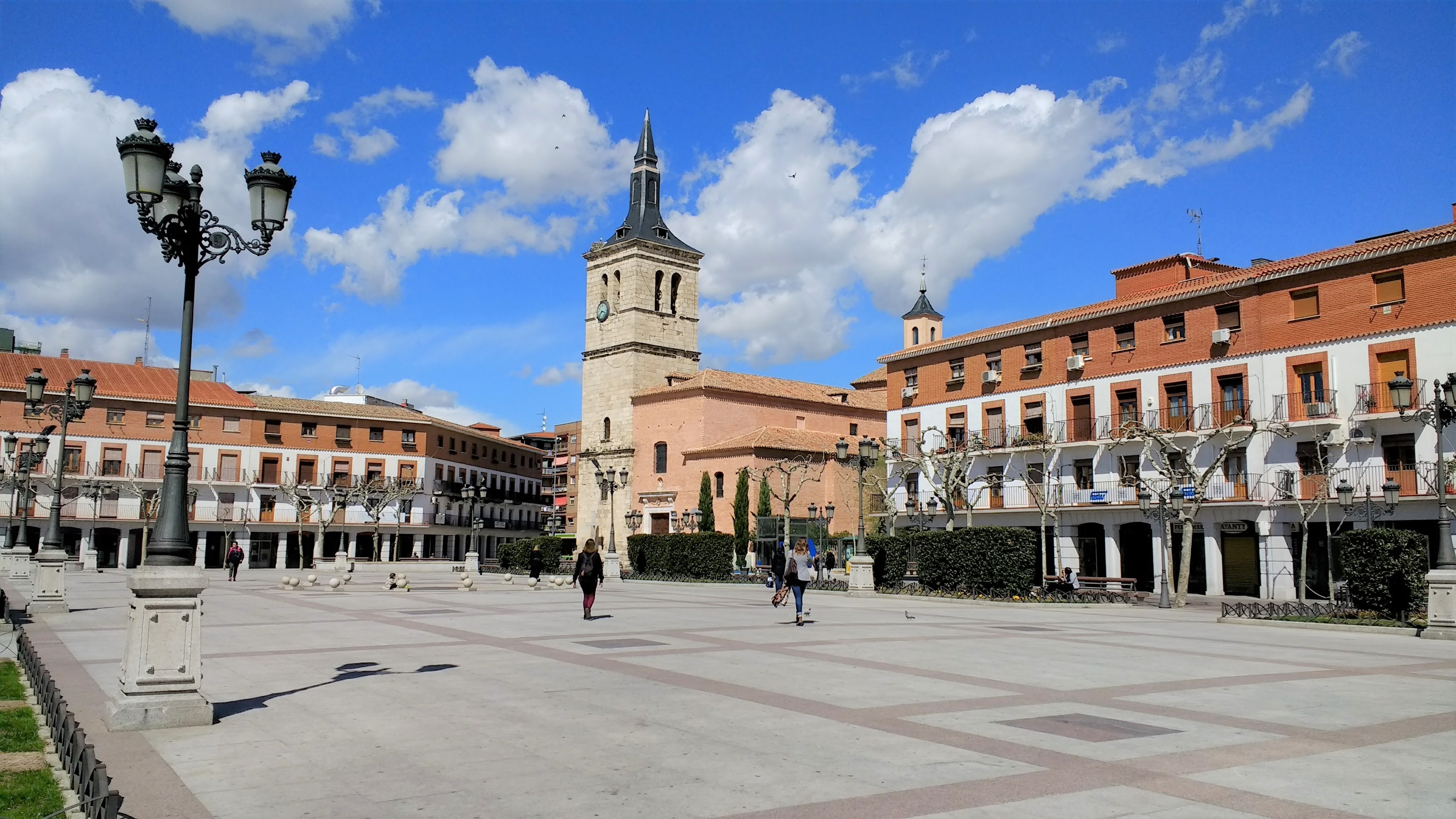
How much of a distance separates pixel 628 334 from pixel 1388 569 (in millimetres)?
47391

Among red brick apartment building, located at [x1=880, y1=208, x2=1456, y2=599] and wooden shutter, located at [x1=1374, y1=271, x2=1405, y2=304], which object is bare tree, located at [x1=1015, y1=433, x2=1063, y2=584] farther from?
wooden shutter, located at [x1=1374, y1=271, x2=1405, y2=304]

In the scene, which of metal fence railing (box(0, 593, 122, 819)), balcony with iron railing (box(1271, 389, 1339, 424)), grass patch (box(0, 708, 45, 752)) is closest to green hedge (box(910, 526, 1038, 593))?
balcony with iron railing (box(1271, 389, 1339, 424))

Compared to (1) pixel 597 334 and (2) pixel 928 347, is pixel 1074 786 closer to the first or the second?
(2) pixel 928 347

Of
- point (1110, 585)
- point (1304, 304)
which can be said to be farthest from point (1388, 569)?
point (1110, 585)

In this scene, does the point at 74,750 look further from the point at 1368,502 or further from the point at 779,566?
the point at 1368,502

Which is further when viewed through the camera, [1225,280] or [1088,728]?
[1225,280]

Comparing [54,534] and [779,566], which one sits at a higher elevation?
[54,534]

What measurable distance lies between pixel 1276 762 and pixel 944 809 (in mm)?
2806

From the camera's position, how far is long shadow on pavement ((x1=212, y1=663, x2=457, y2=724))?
8.64 meters

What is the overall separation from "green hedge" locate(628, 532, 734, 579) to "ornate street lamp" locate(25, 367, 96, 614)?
Result: 22814 mm

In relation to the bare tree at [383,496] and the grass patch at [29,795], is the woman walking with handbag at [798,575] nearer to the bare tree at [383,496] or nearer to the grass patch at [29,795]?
the grass patch at [29,795]

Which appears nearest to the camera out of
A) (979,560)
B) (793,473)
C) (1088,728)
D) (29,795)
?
(29,795)

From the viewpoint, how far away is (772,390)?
60.5 m

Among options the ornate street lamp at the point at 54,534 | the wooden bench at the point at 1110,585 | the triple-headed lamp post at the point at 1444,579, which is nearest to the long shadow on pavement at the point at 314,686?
the ornate street lamp at the point at 54,534
